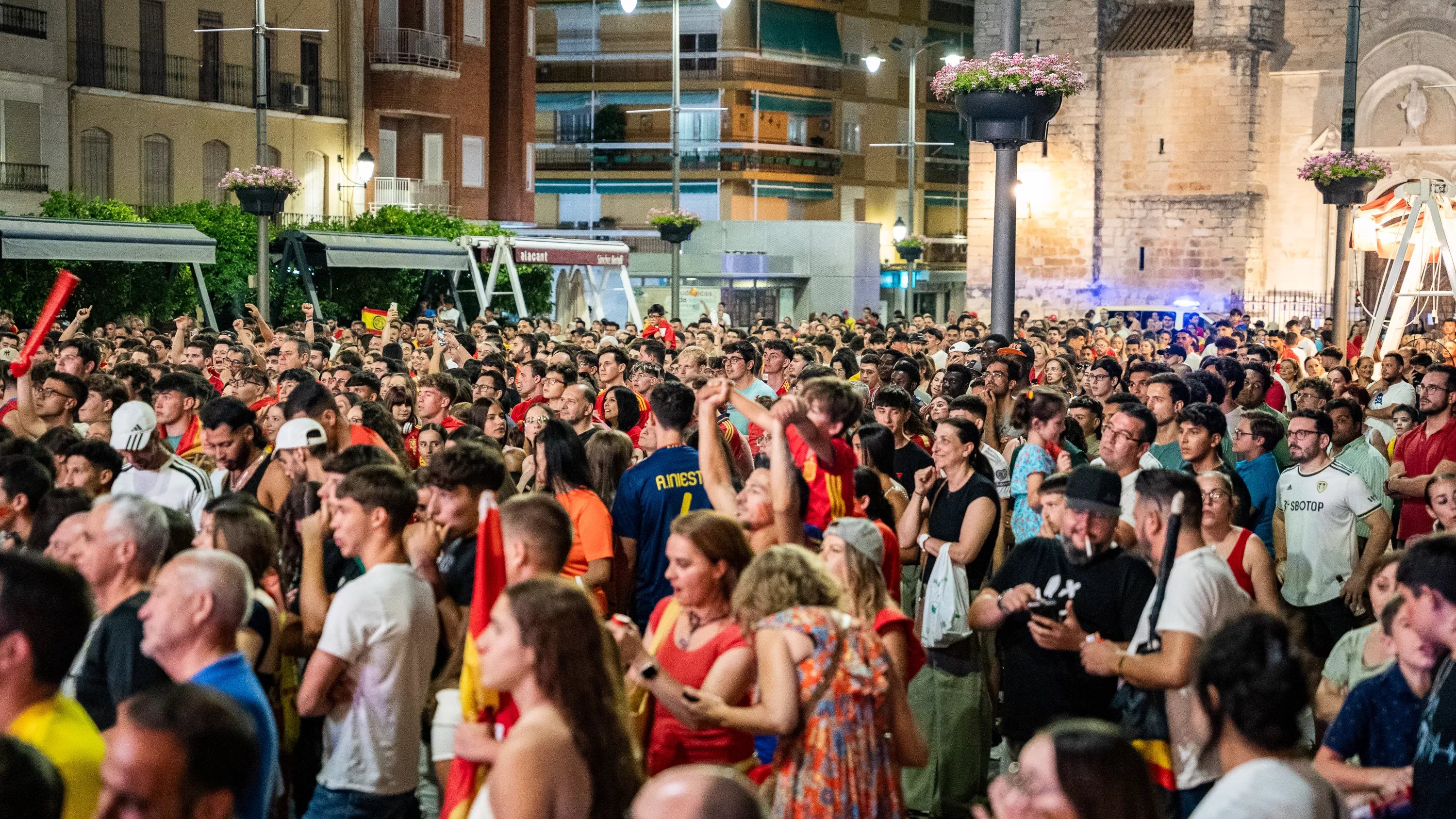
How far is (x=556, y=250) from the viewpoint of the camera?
1171 inches

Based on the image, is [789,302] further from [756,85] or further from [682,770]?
[682,770]

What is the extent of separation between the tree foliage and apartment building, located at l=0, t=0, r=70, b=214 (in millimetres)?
671

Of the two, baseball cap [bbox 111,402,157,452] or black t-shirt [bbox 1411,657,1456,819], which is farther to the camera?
baseball cap [bbox 111,402,157,452]

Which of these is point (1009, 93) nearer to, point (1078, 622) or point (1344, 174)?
point (1078, 622)

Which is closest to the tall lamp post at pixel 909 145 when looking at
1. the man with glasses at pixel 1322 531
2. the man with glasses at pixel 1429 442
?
the man with glasses at pixel 1429 442

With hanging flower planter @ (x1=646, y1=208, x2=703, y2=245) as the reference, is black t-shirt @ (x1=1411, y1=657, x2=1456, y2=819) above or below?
below

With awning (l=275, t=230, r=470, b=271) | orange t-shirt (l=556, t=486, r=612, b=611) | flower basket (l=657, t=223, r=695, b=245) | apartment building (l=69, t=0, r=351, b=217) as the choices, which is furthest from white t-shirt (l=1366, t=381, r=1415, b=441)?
apartment building (l=69, t=0, r=351, b=217)

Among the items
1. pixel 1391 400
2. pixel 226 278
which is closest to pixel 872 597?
pixel 1391 400

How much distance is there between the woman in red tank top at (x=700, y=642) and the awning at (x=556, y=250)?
2442 centimetres

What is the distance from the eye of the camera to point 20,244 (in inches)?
835

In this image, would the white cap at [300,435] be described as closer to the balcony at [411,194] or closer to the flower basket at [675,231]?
the flower basket at [675,231]

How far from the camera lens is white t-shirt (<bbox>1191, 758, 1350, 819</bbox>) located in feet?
11.3

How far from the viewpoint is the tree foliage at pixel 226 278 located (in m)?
24.7

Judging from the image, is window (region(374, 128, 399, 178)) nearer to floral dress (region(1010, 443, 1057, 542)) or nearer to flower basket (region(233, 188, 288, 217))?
flower basket (region(233, 188, 288, 217))
